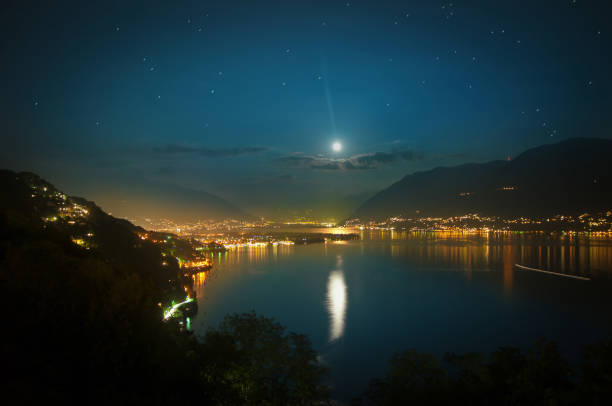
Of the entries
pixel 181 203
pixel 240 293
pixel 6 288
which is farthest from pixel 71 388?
pixel 181 203

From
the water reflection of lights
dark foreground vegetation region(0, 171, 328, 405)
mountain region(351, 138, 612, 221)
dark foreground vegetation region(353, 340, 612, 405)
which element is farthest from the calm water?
mountain region(351, 138, 612, 221)

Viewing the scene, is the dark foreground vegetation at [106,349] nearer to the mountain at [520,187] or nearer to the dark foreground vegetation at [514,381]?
the dark foreground vegetation at [514,381]

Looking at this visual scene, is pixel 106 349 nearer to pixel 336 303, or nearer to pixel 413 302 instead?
pixel 336 303

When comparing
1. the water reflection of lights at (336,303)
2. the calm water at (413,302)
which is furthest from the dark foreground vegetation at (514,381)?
the water reflection of lights at (336,303)

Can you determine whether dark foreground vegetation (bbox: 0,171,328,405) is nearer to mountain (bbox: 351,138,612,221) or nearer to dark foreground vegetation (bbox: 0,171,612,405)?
dark foreground vegetation (bbox: 0,171,612,405)

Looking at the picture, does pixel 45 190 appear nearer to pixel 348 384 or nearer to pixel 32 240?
pixel 32 240

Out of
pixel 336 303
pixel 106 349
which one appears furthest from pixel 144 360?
pixel 336 303
